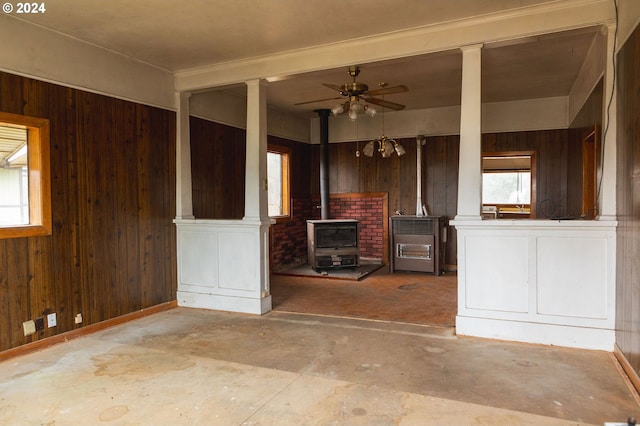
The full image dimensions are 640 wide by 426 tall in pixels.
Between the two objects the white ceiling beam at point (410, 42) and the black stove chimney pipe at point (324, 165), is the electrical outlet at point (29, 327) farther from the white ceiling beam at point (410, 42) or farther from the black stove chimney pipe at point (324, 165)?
the black stove chimney pipe at point (324, 165)

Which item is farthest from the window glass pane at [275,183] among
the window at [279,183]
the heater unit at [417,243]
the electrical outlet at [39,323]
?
the electrical outlet at [39,323]

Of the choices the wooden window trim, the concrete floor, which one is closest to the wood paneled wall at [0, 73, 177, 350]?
the concrete floor

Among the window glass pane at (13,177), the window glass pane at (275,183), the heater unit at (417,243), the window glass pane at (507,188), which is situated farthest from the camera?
the window glass pane at (507,188)

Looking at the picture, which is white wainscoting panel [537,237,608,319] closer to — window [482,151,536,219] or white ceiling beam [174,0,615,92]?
white ceiling beam [174,0,615,92]

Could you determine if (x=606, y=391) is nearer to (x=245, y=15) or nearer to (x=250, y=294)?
(x=250, y=294)

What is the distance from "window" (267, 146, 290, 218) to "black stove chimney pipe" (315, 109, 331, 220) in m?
0.61

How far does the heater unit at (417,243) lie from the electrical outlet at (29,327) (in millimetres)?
4918

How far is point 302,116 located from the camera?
7719 millimetres

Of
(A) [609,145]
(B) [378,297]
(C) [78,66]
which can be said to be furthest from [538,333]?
(C) [78,66]

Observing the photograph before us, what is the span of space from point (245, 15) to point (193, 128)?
216cm

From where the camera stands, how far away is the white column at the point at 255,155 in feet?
14.6

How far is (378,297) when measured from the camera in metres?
5.22

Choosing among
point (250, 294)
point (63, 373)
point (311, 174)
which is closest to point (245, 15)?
point (250, 294)

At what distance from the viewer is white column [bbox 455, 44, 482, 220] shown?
3.61 m
